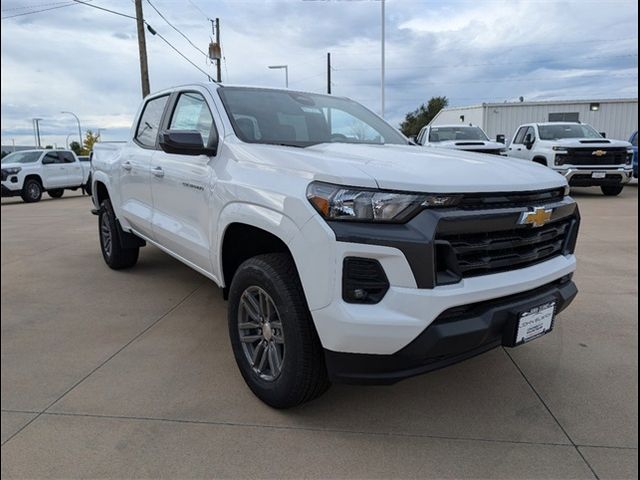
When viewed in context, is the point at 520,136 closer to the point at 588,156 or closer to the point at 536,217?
the point at 588,156

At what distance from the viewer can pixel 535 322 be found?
96.1 inches

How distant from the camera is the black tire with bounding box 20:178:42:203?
16.3 metres

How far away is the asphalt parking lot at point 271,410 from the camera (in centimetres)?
225

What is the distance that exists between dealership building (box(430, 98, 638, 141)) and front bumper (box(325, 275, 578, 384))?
2305cm

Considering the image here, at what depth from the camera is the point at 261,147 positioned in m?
2.89

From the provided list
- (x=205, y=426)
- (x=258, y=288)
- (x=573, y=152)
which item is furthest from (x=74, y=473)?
(x=573, y=152)

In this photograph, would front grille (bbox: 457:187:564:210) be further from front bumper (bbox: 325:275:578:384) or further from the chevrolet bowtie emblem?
front bumper (bbox: 325:275:578:384)

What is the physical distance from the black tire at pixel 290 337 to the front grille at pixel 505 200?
870 mm

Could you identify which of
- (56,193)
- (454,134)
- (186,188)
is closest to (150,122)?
(186,188)

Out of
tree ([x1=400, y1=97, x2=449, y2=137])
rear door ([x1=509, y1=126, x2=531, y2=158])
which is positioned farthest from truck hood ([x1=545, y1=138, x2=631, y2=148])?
tree ([x1=400, y1=97, x2=449, y2=137])

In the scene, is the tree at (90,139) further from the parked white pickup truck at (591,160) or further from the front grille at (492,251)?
the parked white pickup truck at (591,160)

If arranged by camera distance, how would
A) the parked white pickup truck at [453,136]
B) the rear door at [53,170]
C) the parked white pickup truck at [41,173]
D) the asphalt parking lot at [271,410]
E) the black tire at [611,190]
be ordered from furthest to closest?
1. the rear door at [53,170]
2. the parked white pickup truck at [41,173]
3. the black tire at [611,190]
4. the parked white pickup truck at [453,136]
5. the asphalt parking lot at [271,410]

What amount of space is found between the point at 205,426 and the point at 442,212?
1.59 meters

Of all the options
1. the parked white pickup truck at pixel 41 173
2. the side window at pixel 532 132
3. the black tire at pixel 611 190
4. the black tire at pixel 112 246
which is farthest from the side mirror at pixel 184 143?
the parked white pickup truck at pixel 41 173
